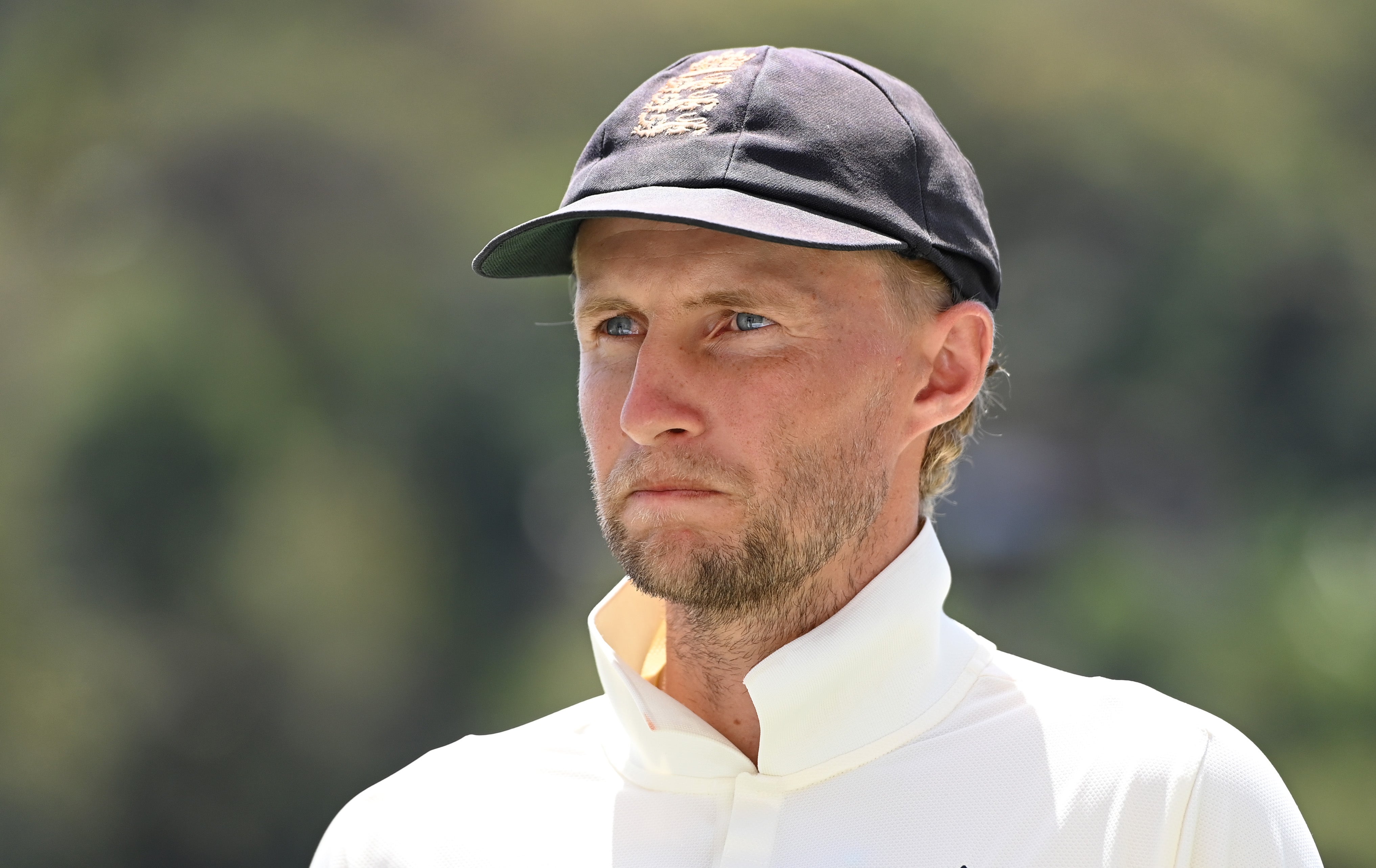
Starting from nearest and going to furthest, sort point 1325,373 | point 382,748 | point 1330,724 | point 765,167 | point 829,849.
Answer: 1. point 829,849
2. point 765,167
3. point 1330,724
4. point 382,748
5. point 1325,373

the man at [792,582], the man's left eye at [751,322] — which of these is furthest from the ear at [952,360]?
the man's left eye at [751,322]

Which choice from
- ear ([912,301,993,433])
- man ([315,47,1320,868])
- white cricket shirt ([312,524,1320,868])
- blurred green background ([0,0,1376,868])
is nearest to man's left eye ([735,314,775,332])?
man ([315,47,1320,868])

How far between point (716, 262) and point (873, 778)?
2.23ft

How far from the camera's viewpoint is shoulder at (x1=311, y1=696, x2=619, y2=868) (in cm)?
187

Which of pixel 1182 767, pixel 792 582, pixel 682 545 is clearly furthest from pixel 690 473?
pixel 1182 767

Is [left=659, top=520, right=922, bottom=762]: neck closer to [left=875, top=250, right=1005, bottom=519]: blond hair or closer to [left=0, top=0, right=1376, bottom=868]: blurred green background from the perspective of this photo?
[left=875, top=250, right=1005, bottom=519]: blond hair

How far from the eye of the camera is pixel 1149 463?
1402 centimetres

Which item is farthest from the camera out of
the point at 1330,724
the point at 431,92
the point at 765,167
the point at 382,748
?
the point at 431,92

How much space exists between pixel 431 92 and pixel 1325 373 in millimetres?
10202

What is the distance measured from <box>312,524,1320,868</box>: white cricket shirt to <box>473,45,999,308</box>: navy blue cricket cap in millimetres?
448

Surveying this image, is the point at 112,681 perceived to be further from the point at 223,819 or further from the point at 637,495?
the point at 637,495

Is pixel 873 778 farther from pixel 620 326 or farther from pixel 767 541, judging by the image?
pixel 620 326

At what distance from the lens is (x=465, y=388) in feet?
46.0

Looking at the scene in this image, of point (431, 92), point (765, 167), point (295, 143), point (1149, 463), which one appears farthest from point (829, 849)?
point (431, 92)
